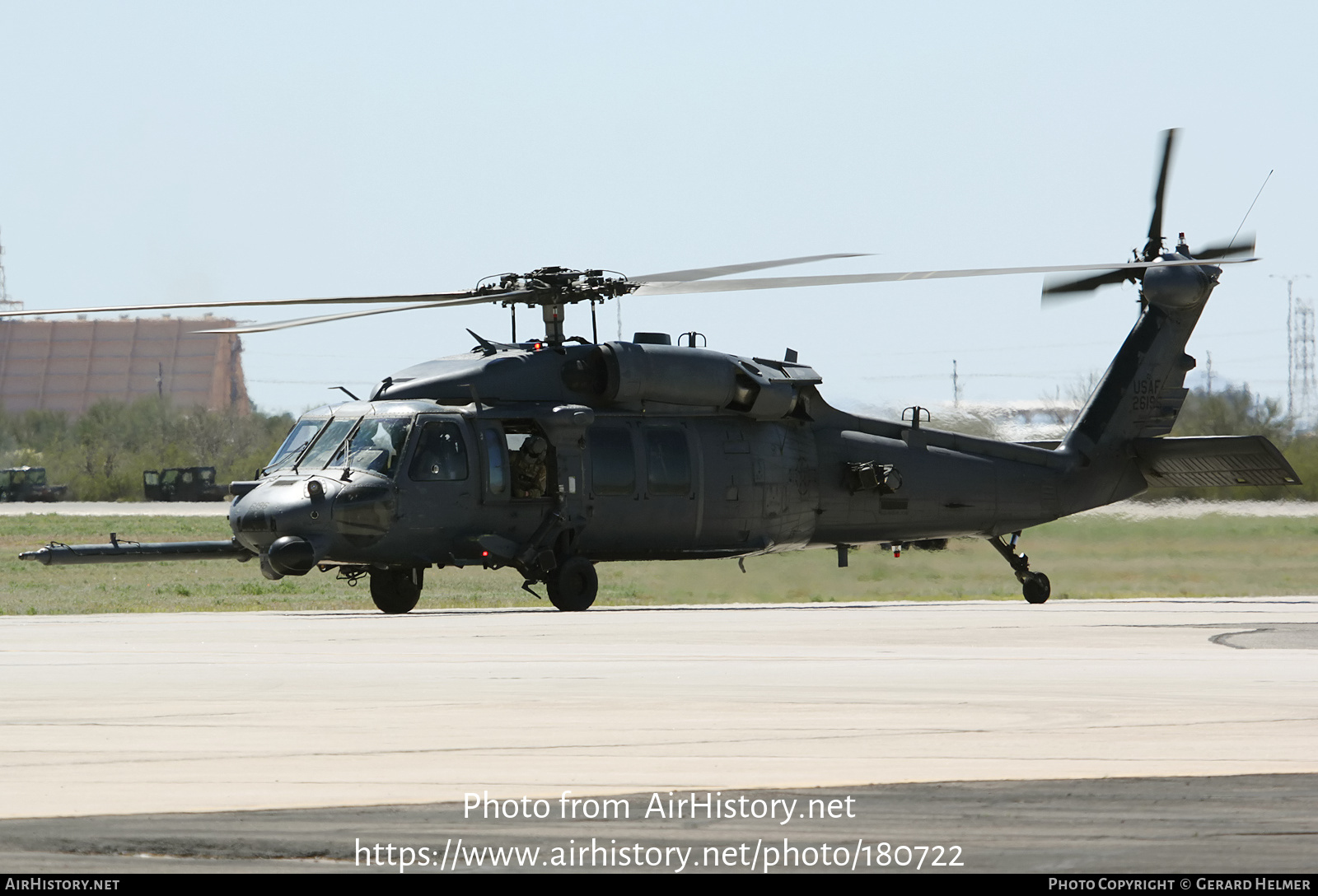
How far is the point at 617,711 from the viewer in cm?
923

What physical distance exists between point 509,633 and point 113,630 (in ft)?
11.7

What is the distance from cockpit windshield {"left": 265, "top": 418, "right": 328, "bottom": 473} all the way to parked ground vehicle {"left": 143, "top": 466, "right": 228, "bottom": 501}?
63.7 m

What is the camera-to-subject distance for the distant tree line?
301 ft

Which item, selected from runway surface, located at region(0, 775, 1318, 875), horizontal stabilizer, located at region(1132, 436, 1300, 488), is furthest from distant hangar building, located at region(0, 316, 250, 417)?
runway surface, located at region(0, 775, 1318, 875)

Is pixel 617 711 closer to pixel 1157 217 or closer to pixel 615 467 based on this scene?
pixel 615 467

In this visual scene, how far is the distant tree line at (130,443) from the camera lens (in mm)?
91875

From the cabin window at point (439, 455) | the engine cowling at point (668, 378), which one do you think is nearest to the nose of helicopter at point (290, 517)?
the cabin window at point (439, 455)

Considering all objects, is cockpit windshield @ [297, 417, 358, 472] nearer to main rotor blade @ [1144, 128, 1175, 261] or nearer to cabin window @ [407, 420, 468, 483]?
cabin window @ [407, 420, 468, 483]

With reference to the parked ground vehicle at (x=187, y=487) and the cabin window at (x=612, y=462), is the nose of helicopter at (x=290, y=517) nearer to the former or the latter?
the cabin window at (x=612, y=462)

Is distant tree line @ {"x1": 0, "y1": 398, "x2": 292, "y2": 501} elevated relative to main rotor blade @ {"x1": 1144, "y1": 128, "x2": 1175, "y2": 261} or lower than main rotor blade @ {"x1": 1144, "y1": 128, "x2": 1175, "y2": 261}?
lower

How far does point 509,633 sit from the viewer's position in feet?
48.5

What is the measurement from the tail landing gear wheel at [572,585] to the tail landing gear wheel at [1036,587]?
21.0ft
